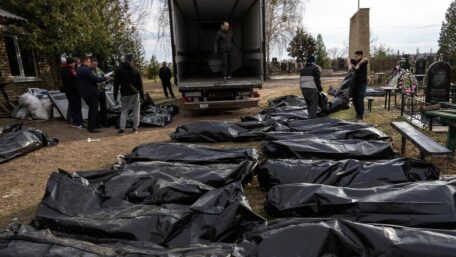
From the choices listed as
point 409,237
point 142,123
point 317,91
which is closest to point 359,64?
point 317,91

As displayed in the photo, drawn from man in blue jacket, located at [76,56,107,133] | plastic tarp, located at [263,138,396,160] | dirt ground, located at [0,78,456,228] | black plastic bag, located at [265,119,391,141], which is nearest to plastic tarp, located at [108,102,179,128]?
dirt ground, located at [0,78,456,228]

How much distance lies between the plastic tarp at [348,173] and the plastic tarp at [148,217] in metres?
0.99

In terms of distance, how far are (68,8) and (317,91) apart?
831 centimetres

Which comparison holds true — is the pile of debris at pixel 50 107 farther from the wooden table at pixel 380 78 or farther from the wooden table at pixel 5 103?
the wooden table at pixel 380 78

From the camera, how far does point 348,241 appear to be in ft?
6.99

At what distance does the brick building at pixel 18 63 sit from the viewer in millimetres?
11347

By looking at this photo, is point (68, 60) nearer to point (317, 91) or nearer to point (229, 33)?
point (229, 33)

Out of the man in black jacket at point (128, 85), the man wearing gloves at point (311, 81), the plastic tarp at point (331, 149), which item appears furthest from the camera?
the man in black jacket at point (128, 85)

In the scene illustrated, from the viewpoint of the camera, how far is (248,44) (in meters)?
11.1

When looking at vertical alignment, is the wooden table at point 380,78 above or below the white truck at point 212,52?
below

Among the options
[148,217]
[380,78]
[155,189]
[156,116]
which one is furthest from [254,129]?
[380,78]

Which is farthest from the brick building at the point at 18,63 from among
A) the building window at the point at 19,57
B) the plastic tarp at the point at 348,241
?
the plastic tarp at the point at 348,241

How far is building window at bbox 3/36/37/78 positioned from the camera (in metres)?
12.2

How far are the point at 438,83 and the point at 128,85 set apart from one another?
698cm
